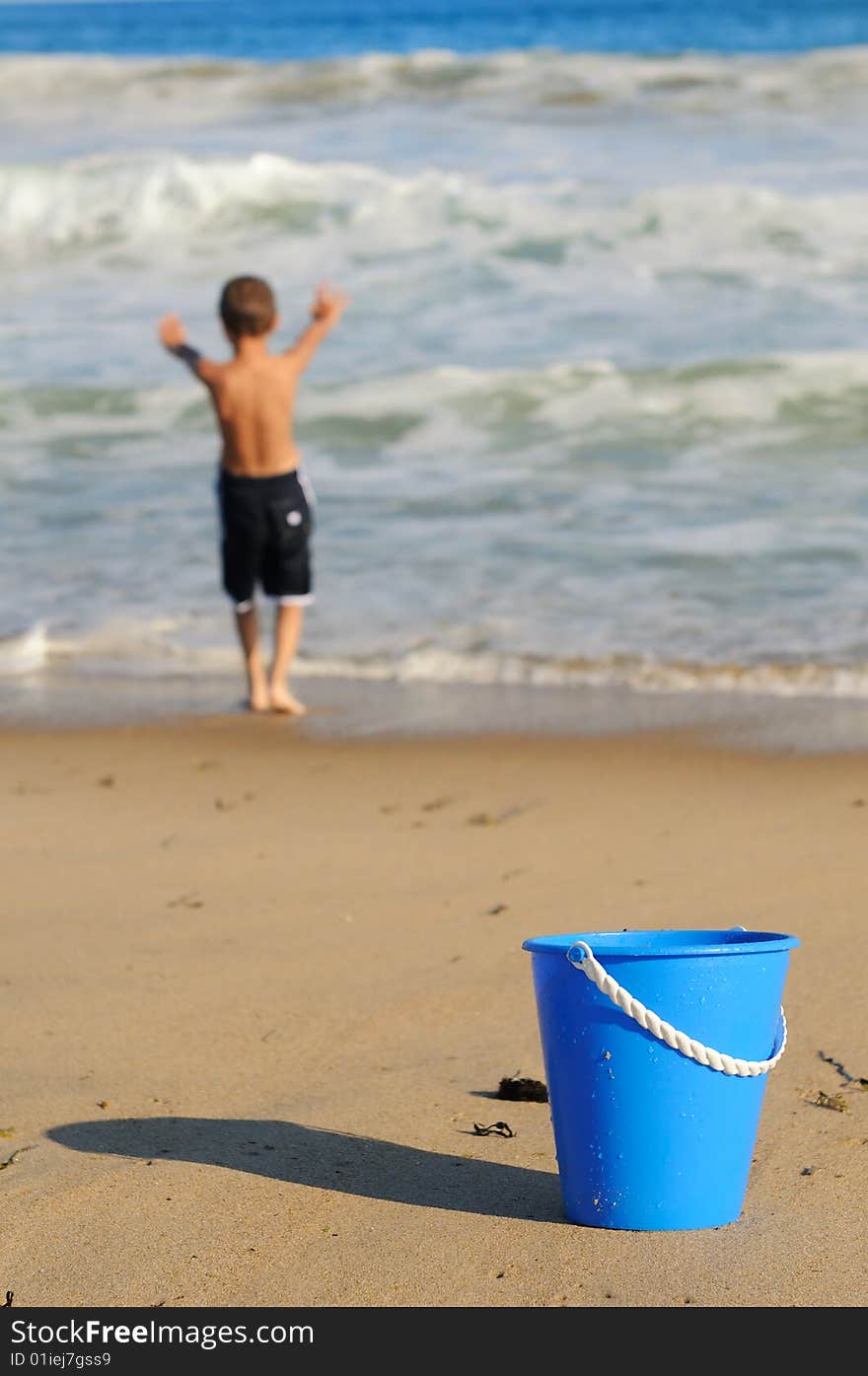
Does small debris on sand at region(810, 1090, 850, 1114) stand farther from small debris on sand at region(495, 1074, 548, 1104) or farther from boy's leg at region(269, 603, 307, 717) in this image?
boy's leg at region(269, 603, 307, 717)

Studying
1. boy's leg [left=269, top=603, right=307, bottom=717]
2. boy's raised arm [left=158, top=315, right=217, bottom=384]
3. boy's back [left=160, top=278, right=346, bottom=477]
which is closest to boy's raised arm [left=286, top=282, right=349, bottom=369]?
boy's back [left=160, top=278, right=346, bottom=477]

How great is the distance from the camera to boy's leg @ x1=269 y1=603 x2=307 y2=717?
633cm

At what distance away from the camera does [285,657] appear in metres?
6.53

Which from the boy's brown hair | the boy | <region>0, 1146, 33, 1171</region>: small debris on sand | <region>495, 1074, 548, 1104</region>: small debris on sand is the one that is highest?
the boy's brown hair

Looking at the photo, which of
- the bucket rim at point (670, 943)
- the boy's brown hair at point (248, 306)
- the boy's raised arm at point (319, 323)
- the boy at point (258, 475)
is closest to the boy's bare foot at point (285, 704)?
the boy at point (258, 475)

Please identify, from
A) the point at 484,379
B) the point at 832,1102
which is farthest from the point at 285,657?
the point at 484,379

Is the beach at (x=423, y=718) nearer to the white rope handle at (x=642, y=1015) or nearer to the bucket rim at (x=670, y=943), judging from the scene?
the white rope handle at (x=642, y=1015)

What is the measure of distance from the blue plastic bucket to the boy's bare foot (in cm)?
383

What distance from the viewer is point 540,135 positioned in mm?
21188

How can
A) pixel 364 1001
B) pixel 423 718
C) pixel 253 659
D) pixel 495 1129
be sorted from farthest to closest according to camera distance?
pixel 253 659
pixel 423 718
pixel 364 1001
pixel 495 1129

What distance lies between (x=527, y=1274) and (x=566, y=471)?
7.88 metres

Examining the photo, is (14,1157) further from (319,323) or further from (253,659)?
(319,323)

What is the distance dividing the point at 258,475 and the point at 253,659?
2.50ft

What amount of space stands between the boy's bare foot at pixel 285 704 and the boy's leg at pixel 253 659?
0.08ft
